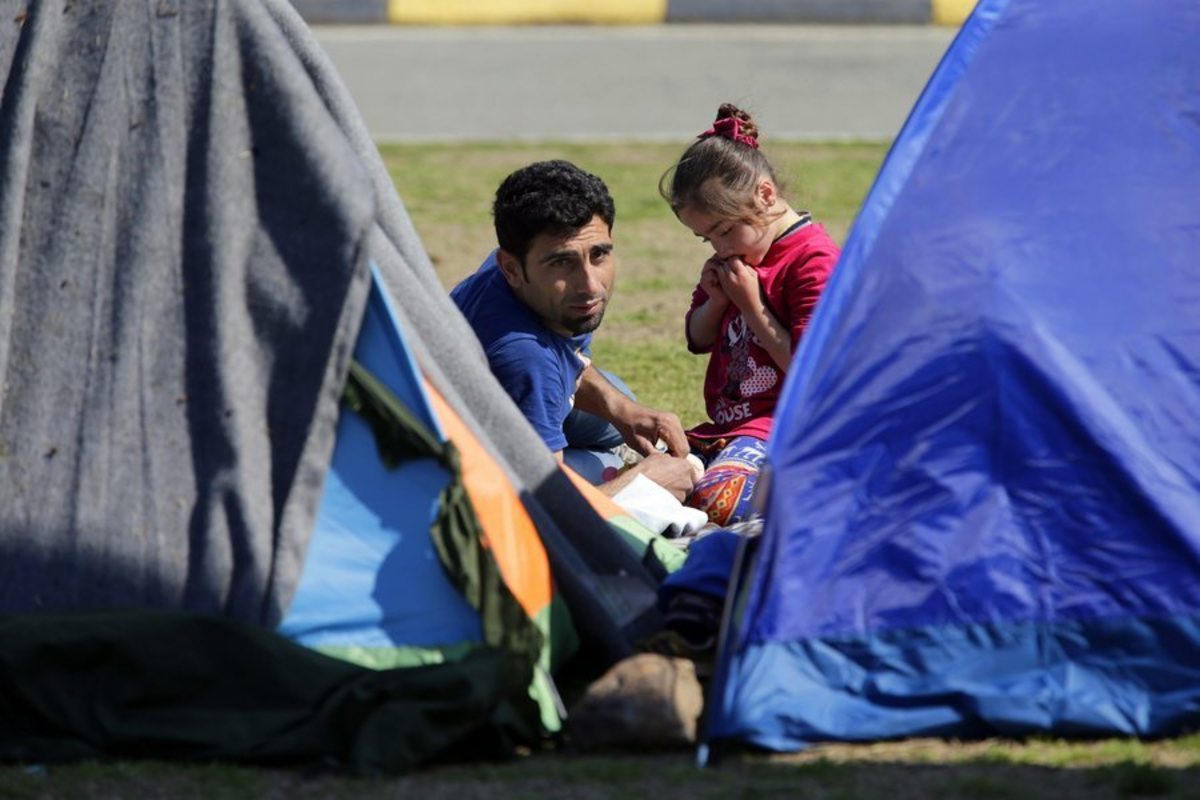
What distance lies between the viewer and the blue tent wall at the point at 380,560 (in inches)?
144

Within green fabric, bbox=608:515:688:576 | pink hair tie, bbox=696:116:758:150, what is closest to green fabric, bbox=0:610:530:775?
green fabric, bbox=608:515:688:576

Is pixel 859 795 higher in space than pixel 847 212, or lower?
higher

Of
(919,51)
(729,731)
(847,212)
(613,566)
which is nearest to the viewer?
(729,731)

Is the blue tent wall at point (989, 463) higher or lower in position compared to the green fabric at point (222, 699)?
higher

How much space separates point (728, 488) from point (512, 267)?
0.81 meters

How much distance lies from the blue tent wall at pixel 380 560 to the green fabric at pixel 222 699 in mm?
103

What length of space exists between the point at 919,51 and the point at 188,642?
1236 centimetres

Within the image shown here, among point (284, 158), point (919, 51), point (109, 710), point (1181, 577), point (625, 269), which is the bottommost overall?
point (919, 51)

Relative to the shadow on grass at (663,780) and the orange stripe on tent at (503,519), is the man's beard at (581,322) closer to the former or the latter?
the orange stripe on tent at (503,519)

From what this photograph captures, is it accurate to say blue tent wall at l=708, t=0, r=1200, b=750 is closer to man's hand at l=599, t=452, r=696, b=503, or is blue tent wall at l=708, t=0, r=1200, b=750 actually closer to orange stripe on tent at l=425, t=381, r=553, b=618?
orange stripe on tent at l=425, t=381, r=553, b=618

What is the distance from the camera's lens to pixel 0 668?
136 inches

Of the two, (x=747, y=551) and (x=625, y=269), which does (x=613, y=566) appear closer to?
(x=747, y=551)

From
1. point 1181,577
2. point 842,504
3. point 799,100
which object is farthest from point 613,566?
point 799,100

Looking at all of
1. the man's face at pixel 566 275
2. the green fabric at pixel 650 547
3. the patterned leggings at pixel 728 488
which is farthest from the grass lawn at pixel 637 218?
the green fabric at pixel 650 547
